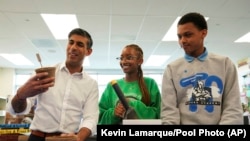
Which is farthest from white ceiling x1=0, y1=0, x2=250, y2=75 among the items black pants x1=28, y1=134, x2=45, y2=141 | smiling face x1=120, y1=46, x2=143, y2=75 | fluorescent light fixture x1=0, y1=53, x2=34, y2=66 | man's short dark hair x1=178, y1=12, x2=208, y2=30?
black pants x1=28, y1=134, x2=45, y2=141

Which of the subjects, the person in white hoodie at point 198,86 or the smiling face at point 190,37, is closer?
the person in white hoodie at point 198,86

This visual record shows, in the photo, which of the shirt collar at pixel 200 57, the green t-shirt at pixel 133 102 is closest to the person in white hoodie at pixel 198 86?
the shirt collar at pixel 200 57

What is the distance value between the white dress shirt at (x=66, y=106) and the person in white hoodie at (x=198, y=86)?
0.42 meters

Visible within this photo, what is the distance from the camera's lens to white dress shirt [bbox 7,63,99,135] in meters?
1.35

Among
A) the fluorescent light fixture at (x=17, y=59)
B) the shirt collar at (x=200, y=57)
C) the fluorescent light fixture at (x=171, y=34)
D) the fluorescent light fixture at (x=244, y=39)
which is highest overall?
the fluorescent light fixture at (x=244, y=39)

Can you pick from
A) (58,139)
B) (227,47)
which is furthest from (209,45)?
(58,139)

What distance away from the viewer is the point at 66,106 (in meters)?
1.40

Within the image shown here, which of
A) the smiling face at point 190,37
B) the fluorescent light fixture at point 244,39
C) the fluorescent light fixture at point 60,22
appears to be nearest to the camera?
the smiling face at point 190,37

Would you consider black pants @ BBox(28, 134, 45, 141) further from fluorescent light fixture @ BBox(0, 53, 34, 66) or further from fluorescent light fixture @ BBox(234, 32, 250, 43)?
fluorescent light fixture @ BBox(0, 53, 34, 66)

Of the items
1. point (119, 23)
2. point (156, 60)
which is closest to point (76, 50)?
point (119, 23)

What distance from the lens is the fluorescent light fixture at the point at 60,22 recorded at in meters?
4.47

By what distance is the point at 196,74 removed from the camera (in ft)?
4.40

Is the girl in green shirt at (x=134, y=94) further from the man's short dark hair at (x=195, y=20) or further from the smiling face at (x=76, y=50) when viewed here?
the man's short dark hair at (x=195, y=20)

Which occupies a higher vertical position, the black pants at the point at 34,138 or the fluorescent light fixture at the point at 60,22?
the fluorescent light fixture at the point at 60,22
